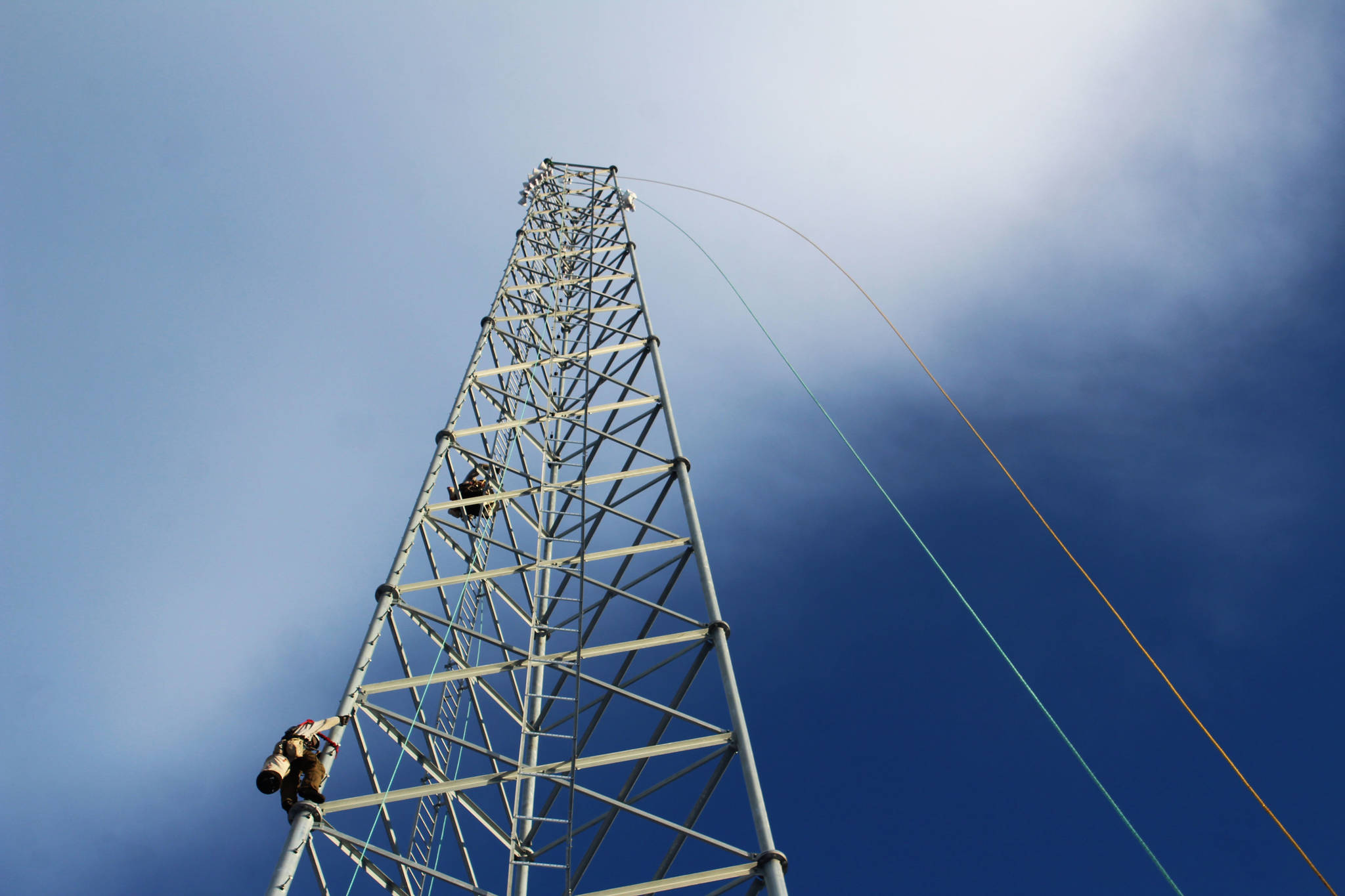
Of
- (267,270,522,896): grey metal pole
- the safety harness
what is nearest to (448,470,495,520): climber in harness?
(267,270,522,896): grey metal pole

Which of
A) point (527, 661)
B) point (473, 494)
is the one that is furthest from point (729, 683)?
point (473, 494)

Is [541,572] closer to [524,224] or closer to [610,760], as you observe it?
[610,760]

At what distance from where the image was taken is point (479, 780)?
942 centimetres

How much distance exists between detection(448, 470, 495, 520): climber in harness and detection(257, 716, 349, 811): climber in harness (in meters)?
5.22

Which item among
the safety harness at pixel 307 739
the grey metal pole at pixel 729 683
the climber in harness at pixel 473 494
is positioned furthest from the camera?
the climber in harness at pixel 473 494

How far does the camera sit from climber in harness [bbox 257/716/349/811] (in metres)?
8.84

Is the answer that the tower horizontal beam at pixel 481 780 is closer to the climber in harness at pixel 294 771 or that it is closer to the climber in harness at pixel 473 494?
the climber in harness at pixel 294 771

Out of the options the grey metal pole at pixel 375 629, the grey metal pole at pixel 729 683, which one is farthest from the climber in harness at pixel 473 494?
the grey metal pole at pixel 729 683

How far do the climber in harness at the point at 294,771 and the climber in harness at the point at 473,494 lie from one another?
5.22 metres

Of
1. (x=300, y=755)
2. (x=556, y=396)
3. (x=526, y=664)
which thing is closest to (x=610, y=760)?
Result: (x=526, y=664)

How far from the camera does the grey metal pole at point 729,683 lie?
7.65 metres

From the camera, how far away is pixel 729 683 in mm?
9438

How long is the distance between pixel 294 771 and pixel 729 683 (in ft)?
15.1

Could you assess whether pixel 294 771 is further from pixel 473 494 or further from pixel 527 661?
pixel 473 494
